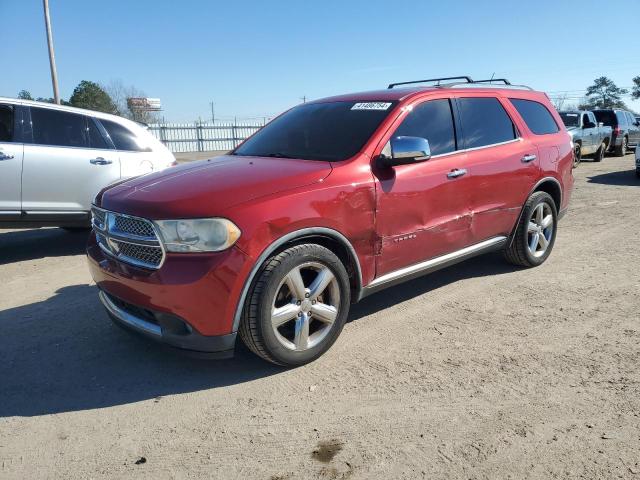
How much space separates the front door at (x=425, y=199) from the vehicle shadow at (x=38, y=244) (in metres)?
4.55

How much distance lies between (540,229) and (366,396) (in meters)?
3.29


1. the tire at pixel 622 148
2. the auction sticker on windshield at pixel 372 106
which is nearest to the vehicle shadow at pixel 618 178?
the tire at pixel 622 148

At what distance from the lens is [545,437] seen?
2.58 m

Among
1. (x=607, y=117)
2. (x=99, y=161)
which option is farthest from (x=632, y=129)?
(x=99, y=161)

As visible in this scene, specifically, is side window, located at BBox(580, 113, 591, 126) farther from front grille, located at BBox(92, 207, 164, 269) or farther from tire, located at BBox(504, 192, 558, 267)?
front grille, located at BBox(92, 207, 164, 269)

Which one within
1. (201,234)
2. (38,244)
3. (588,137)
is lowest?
(38,244)

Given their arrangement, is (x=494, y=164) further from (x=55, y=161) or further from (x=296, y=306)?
(x=55, y=161)

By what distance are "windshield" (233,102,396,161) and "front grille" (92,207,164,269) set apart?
1.32 m

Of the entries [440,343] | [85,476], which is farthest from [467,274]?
[85,476]

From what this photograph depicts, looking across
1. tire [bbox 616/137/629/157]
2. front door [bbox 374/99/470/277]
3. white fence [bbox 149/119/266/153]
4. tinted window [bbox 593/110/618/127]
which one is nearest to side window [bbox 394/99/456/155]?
front door [bbox 374/99/470/277]

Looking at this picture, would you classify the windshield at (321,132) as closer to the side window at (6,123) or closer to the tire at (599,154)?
the side window at (6,123)

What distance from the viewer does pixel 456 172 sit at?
13.9ft

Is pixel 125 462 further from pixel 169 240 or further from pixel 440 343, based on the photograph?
pixel 440 343

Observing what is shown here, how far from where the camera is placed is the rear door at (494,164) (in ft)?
14.7
